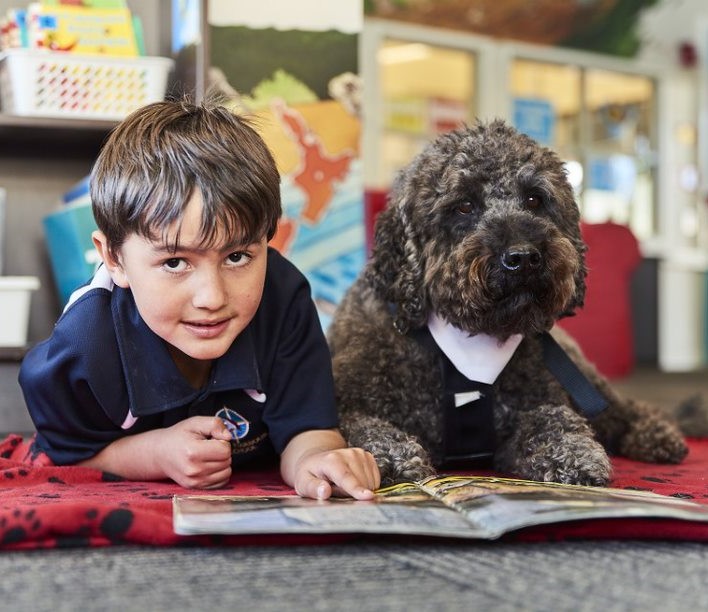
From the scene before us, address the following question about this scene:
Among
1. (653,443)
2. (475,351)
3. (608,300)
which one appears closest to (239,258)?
(475,351)

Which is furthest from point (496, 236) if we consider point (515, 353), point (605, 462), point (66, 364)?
point (66, 364)

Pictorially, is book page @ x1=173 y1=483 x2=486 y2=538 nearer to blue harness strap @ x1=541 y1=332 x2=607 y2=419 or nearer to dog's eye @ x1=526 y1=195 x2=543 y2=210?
blue harness strap @ x1=541 y1=332 x2=607 y2=419

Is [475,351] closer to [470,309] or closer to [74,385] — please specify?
[470,309]

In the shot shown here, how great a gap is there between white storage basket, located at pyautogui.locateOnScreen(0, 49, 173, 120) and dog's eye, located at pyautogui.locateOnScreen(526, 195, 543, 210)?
3.15 feet

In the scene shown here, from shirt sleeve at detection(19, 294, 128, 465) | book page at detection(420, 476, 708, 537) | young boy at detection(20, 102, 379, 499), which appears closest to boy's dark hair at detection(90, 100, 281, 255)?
young boy at detection(20, 102, 379, 499)

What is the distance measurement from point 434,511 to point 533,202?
66cm

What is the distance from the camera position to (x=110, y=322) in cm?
141

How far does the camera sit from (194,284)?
1285 mm

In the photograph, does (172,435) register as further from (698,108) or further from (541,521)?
(698,108)

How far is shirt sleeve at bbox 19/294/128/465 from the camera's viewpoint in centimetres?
138

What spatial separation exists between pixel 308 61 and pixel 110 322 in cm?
114

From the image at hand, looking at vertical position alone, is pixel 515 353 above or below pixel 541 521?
above

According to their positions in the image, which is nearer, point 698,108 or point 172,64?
point 172,64

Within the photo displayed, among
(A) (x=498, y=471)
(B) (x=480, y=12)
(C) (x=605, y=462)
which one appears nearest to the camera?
(C) (x=605, y=462)
